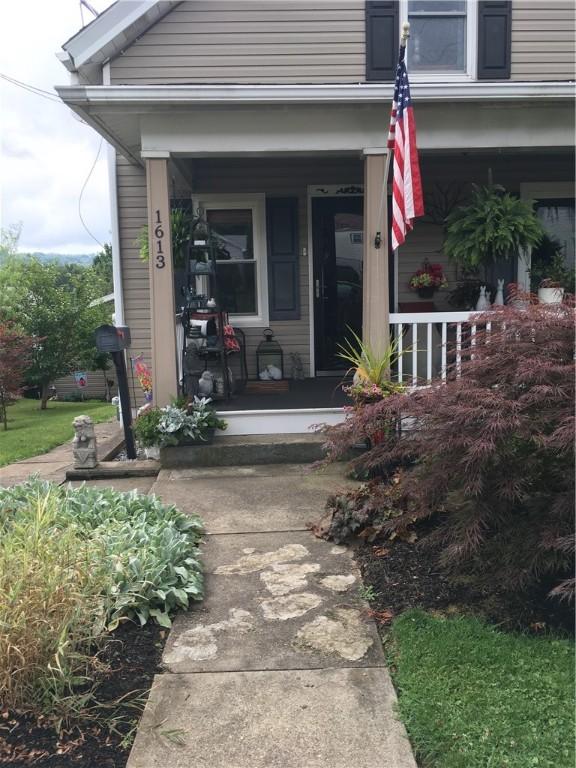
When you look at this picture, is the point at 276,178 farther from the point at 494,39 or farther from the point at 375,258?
the point at 494,39

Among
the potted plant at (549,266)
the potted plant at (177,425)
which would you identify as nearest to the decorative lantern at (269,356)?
the potted plant at (177,425)

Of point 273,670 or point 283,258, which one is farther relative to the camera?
point 283,258

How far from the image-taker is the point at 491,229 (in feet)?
17.9

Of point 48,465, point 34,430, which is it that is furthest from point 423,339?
point 34,430

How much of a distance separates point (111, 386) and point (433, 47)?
14281mm

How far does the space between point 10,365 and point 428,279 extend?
7.52 metres

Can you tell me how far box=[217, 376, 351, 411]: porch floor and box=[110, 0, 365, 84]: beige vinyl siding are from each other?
3.34 m

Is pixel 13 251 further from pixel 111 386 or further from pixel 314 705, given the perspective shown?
pixel 314 705

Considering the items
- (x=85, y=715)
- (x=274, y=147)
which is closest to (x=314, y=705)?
(x=85, y=715)

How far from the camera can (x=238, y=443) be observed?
5500 mm

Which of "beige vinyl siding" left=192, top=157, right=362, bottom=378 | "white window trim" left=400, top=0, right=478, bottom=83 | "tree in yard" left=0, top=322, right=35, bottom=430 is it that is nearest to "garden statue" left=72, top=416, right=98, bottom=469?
"beige vinyl siding" left=192, top=157, right=362, bottom=378

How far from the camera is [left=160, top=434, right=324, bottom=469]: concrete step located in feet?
17.8

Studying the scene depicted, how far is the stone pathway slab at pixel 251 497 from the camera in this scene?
4207 millimetres

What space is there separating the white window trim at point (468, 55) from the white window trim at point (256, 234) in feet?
7.29
